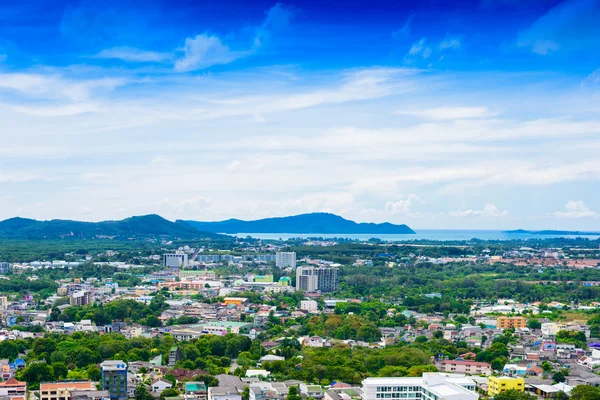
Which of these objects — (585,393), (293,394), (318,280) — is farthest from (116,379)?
(318,280)

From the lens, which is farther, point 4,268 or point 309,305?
point 4,268

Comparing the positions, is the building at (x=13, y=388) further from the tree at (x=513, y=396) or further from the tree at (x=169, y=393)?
the tree at (x=513, y=396)

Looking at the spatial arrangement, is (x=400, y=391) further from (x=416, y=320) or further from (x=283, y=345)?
(x=416, y=320)

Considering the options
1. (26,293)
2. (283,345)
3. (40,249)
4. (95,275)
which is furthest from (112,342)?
(40,249)

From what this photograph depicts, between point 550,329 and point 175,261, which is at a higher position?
point 175,261

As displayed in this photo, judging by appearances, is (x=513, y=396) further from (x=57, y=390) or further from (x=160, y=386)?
(x=57, y=390)

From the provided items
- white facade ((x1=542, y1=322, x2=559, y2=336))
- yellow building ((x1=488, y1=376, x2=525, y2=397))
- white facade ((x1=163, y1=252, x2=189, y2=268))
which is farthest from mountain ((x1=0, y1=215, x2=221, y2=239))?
yellow building ((x1=488, y1=376, x2=525, y2=397))

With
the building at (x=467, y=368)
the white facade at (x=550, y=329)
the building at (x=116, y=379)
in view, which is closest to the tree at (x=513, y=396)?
the building at (x=467, y=368)

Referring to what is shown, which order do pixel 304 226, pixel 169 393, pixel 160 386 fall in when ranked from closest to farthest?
pixel 169 393, pixel 160 386, pixel 304 226
